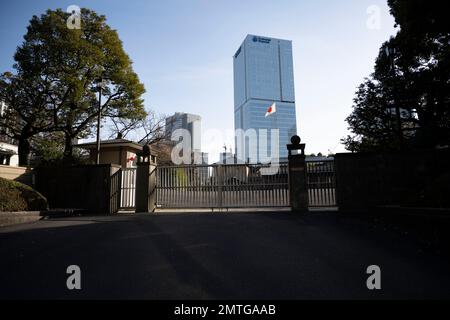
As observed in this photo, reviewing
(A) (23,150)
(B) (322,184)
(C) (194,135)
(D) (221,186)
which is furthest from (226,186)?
(C) (194,135)

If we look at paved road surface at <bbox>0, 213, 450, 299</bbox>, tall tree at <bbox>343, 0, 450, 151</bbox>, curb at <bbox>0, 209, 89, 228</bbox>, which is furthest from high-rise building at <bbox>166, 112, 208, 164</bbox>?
paved road surface at <bbox>0, 213, 450, 299</bbox>

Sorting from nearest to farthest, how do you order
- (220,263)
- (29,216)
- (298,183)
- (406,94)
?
(220,263) → (29,216) → (298,183) → (406,94)

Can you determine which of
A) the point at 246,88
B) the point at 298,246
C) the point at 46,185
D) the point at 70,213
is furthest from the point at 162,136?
the point at 246,88

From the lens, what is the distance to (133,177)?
36.3 ft

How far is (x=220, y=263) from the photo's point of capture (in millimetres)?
3787

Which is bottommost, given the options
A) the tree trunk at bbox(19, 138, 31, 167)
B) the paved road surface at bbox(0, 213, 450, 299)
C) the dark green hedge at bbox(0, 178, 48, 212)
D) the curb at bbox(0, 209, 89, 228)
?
the paved road surface at bbox(0, 213, 450, 299)

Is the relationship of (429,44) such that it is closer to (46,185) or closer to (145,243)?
(145,243)

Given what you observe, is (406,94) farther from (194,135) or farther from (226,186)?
(194,135)

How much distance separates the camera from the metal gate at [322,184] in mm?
9133

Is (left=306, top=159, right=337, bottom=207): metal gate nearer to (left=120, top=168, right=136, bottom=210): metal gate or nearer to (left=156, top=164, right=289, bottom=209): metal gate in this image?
(left=156, top=164, right=289, bottom=209): metal gate

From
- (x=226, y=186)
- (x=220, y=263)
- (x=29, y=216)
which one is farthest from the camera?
(x=226, y=186)

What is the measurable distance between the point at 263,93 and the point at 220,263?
100 metres

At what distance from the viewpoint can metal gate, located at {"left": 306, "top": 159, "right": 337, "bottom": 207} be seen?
913cm

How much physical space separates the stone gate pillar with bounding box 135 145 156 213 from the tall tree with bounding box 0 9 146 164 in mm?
9924
